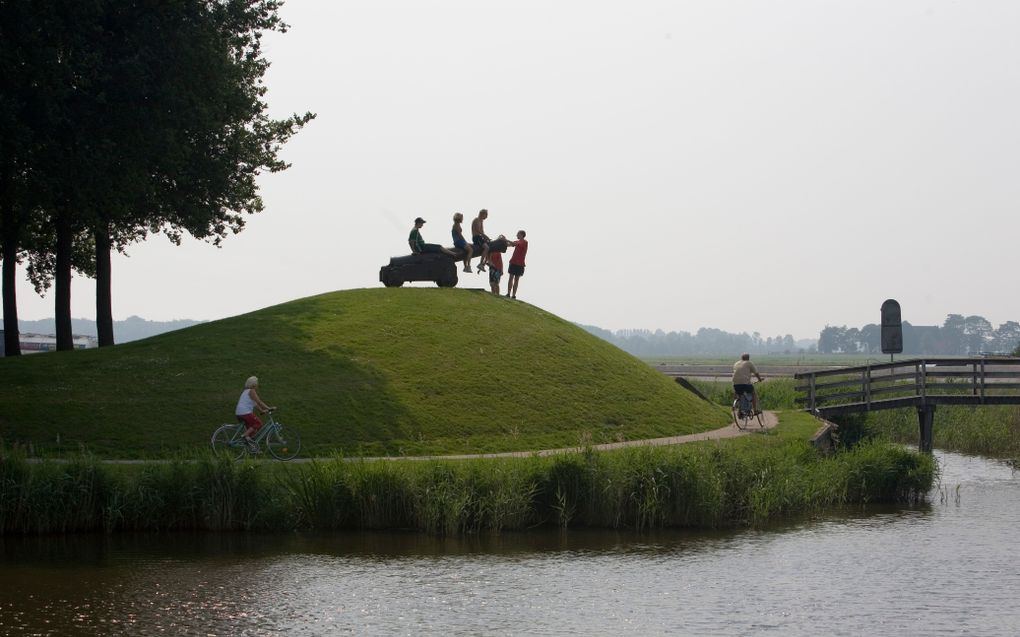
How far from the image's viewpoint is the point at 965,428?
4897cm

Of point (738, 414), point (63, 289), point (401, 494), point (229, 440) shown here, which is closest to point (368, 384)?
point (229, 440)

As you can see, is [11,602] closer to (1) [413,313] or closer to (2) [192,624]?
(2) [192,624]

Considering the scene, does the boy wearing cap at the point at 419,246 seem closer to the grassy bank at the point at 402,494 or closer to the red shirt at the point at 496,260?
the red shirt at the point at 496,260

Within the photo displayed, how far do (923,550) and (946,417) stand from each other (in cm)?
→ 3080

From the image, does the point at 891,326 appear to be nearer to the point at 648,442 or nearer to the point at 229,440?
the point at 648,442

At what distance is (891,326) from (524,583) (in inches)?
1238

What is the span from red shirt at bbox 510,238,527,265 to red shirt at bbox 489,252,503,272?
49cm

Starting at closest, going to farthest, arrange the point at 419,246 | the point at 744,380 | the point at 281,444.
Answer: the point at 281,444
the point at 744,380
the point at 419,246

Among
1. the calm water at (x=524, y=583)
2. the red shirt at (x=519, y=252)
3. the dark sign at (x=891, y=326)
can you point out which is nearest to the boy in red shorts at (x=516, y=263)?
the red shirt at (x=519, y=252)

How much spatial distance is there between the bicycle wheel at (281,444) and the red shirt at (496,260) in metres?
16.1

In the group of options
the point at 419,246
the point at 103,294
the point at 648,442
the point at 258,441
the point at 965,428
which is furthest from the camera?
the point at 103,294

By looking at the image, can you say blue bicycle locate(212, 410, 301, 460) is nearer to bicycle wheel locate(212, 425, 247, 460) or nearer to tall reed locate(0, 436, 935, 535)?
bicycle wheel locate(212, 425, 247, 460)

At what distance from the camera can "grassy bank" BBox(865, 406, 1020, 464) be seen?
46656 millimetres

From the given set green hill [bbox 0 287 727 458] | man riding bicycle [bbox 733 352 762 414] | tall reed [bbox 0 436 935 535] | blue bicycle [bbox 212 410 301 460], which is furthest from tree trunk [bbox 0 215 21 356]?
man riding bicycle [bbox 733 352 762 414]
